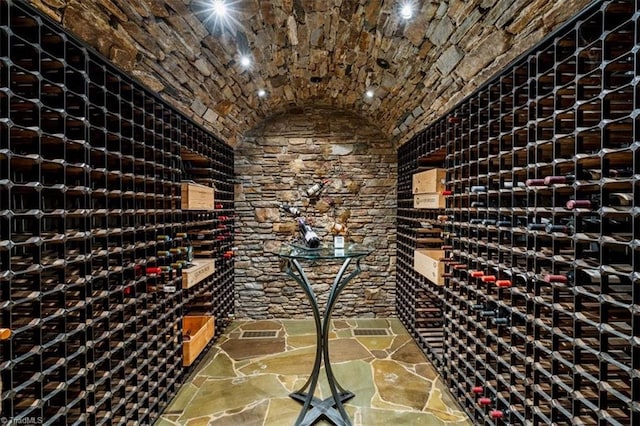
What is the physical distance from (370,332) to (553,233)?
106 inches

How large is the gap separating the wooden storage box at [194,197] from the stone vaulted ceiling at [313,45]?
0.63 metres

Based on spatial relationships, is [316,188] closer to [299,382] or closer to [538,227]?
[299,382]

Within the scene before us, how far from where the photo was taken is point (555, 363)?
1350 millimetres

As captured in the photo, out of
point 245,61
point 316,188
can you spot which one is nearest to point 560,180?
point 245,61

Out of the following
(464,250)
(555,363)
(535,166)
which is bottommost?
(555,363)

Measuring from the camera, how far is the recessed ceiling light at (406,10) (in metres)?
1.92

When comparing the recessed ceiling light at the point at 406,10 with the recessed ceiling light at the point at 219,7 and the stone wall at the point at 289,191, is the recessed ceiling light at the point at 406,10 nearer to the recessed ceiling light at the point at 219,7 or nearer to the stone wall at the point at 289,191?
the recessed ceiling light at the point at 219,7

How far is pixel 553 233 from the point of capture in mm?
1347

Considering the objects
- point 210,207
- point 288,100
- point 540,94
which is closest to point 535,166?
point 540,94

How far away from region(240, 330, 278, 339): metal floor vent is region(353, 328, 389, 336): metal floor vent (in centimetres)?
90

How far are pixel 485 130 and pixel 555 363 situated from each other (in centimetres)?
129

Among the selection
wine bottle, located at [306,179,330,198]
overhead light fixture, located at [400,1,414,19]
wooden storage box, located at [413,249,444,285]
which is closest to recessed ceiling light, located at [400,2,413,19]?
overhead light fixture, located at [400,1,414,19]

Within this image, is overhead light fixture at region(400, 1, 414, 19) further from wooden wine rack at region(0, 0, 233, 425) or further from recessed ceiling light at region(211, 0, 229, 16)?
wooden wine rack at region(0, 0, 233, 425)

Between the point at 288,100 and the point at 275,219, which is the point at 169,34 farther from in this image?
the point at 275,219
